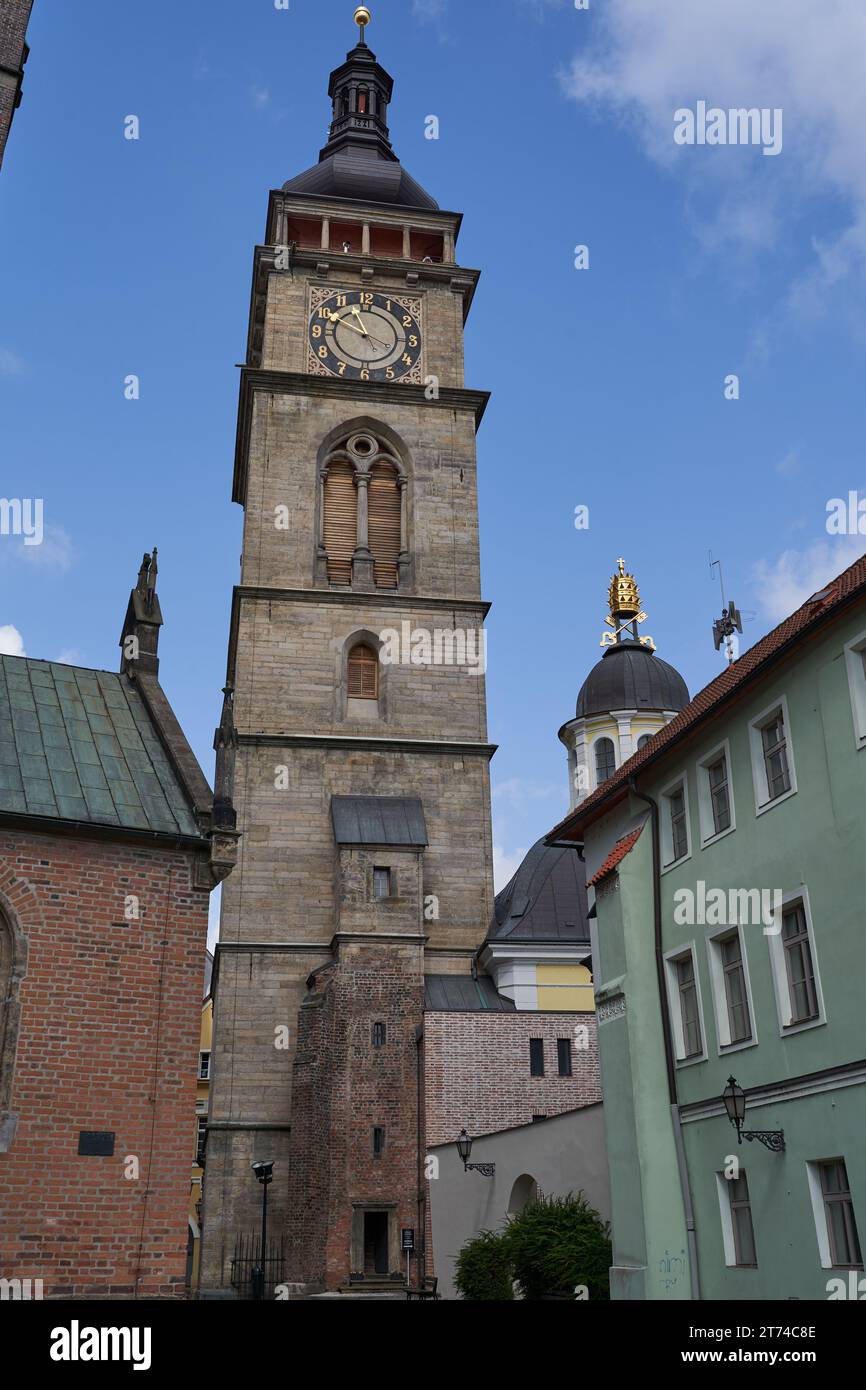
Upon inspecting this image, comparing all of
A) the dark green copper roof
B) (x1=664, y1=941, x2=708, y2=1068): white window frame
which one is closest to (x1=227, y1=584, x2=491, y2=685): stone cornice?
the dark green copper roof

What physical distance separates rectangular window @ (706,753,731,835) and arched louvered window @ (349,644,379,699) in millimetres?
16881

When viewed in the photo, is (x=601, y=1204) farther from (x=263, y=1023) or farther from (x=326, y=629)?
(x=326, y=629)

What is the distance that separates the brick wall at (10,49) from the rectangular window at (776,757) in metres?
13.2

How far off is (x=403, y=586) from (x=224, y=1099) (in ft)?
48.3

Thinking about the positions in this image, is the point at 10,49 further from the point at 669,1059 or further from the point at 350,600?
the point at 350,600

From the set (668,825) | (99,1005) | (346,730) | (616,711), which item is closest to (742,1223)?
(668,825)

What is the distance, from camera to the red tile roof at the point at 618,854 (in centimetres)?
2041

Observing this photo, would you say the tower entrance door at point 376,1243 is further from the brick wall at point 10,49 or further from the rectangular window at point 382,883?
the brick wall at point 10,49

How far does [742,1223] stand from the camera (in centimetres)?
1705

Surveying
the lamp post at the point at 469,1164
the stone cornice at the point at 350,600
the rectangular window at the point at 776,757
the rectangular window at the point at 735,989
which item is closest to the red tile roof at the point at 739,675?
the rectangular window at the point at 776,757

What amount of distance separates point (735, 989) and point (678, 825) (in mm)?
3063

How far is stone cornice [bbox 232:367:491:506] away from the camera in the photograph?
3788 centimetres

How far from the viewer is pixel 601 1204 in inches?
Answer: 843
